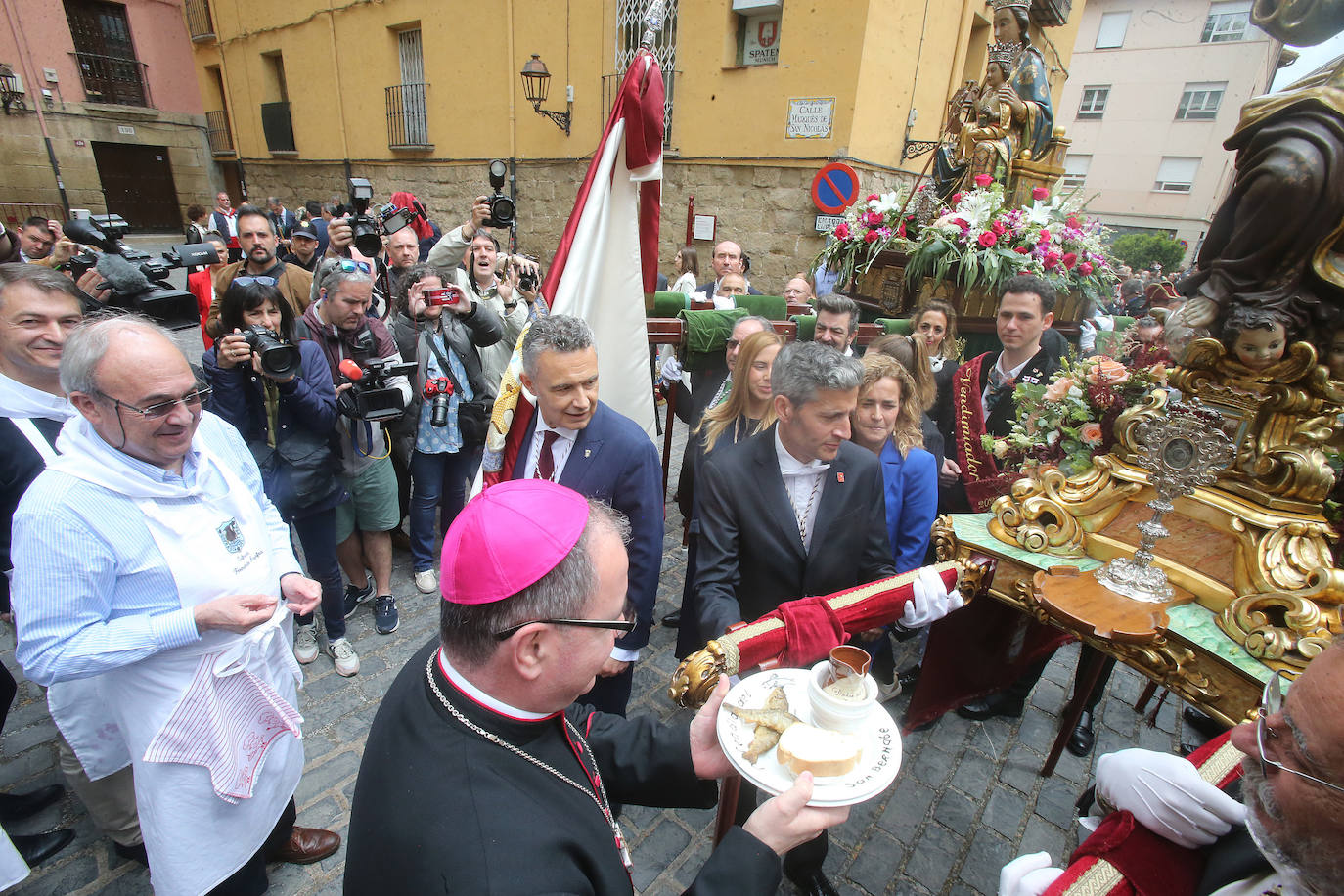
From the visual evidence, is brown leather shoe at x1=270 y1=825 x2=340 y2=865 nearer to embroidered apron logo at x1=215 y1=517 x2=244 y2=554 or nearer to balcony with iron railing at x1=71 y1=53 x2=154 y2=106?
embroidered apron logo at x1=215 y1=517 x2=244 y2=554

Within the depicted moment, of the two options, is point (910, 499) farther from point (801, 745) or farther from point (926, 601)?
point (801, 745)

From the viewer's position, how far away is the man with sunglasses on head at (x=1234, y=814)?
39.9 inches

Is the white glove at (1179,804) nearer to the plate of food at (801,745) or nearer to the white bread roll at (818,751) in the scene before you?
the plate of food at (801,745)

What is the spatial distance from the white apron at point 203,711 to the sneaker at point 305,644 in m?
1.51

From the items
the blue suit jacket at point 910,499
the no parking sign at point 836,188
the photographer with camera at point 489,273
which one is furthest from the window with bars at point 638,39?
the blue suit jacket at point 910,499

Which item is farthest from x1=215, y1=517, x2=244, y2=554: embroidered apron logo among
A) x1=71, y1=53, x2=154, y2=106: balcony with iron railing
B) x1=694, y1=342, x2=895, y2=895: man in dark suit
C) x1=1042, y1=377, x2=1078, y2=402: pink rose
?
x1=71, y1=53, x2=154, y2=106: balcony with iron railing

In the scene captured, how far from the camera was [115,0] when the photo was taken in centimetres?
1930

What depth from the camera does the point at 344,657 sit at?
11.4 ft

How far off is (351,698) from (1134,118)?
34.7 m

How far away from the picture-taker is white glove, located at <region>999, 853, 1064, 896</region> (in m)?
1.40

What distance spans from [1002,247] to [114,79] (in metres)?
26.9

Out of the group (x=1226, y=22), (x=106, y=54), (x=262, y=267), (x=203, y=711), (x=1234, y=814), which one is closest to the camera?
(x=1234, y=814)

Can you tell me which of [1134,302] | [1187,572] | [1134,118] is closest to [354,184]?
[1187,572]

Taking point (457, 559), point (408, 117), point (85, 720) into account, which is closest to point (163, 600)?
point (85, 720)
